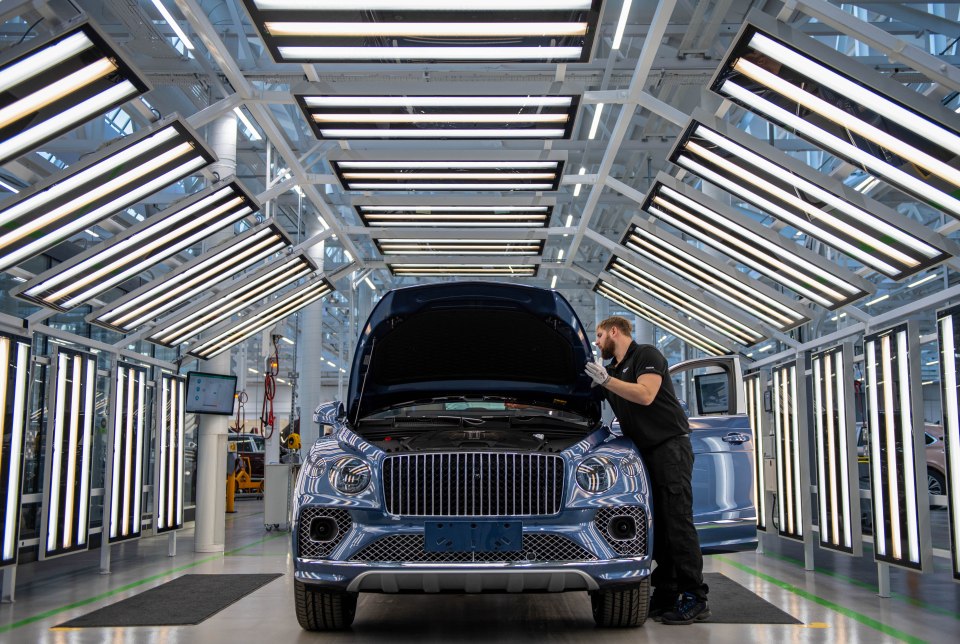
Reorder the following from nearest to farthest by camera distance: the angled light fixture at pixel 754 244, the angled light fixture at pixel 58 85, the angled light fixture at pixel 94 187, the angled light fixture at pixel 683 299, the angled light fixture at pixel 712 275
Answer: the angled light fixture at pixel 58 85
the angled light fixture at pixel 94 187
the angled light fixture at pixel 754 244
the angled light fixture at pixel 712 275
the angled light fixture at pixel 683 299

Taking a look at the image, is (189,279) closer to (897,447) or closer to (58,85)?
(58,85)

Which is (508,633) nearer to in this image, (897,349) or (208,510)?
(897,349)

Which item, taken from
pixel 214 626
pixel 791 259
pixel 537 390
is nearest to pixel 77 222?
pixel 214 626

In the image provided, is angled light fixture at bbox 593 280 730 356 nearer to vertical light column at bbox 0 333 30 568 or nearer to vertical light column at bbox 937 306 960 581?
vertical light column at bbox 937 306 960 581

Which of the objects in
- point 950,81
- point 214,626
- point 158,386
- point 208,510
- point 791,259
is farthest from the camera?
point 208,510

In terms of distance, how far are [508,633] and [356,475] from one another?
1296 mm

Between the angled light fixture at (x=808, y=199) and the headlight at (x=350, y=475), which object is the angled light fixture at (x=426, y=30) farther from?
the headlight at (x=350, y=475)

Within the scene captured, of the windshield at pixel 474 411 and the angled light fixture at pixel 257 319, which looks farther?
the angled light fixture at pixel 257 319

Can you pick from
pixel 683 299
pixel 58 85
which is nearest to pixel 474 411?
pixel 58 85

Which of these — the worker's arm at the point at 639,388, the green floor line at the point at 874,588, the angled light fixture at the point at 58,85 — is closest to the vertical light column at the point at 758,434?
the green floor line at the point at 874,588

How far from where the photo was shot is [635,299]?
11.0m

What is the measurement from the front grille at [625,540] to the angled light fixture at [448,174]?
162 inches

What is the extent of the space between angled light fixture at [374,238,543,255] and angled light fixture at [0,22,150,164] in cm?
555

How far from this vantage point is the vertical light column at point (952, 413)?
19.0 feet
